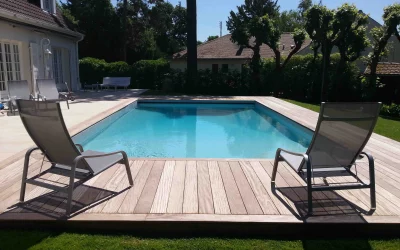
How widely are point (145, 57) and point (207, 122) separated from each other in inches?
993

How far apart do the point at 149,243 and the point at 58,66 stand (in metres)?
14.9

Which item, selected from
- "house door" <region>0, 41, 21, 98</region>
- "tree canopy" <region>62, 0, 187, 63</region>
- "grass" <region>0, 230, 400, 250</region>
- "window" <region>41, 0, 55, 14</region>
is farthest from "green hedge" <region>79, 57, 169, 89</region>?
"grass" <region>0, 230, 400, 250</region>

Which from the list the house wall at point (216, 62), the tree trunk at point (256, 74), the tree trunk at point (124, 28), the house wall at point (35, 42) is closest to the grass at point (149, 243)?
the house wall at point (35, 42)

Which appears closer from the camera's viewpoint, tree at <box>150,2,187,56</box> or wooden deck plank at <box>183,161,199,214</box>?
wooden deck plank at <box>183,161,199,214</box>

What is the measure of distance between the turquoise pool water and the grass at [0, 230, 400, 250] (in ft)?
12.6

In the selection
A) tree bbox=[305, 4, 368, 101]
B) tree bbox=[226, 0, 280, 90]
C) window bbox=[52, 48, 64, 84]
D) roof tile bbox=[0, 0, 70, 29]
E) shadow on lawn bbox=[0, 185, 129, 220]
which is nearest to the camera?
shadow on lawn bbox=[0, 185, 129, 220]

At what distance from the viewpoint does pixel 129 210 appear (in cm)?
303

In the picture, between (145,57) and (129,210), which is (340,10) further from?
(145,57)

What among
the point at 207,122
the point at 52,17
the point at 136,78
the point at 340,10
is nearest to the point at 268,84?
the point at 340,10

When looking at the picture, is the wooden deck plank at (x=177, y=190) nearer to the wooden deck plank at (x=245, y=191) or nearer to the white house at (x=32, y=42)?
the wooden deck plank at (x=245, y=191)

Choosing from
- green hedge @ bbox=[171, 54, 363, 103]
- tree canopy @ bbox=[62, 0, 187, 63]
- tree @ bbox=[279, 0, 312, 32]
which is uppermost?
tree @ bbox=[279, 0, 312, 32]

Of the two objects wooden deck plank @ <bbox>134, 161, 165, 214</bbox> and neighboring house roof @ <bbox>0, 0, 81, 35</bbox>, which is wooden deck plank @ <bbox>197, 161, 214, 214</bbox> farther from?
neighboring house roof @ <bbox>0, 0, 81, 35</bbox>

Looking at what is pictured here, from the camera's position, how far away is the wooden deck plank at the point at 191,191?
10.2 ft

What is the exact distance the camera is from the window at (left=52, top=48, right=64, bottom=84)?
15.1m
